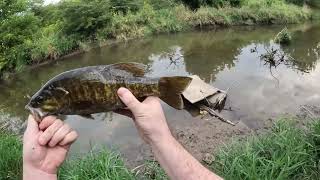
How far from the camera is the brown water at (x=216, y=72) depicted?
10.4 m

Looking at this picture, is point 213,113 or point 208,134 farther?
point 213,113

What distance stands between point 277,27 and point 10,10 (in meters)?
14.1

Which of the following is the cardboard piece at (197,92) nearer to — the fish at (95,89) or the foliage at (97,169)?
the foliage at (97,169)

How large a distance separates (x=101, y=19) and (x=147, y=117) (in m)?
18.1

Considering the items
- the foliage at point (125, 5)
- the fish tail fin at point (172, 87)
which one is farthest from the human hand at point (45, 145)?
the foliage at point (125, 5)

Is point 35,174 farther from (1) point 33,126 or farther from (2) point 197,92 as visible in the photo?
(2) point 197,92

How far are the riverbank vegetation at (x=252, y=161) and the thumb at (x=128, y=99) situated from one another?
3.31 m

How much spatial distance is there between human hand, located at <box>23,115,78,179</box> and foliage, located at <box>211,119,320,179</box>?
3.40m

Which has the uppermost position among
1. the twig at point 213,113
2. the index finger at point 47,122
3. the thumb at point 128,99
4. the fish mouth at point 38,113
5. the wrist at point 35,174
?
the thumb at point 128,99

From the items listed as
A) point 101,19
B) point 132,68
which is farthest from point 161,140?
point 101,19

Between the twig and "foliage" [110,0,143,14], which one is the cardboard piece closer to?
the twig

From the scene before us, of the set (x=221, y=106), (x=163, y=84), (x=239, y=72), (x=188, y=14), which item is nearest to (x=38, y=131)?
(x=163, y=84)

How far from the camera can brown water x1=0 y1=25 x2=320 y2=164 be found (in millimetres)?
10391

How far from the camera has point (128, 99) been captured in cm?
231
